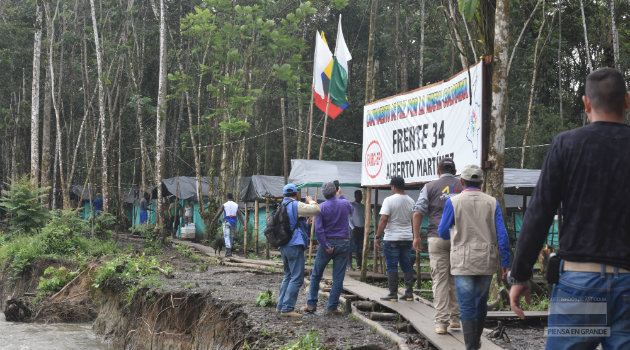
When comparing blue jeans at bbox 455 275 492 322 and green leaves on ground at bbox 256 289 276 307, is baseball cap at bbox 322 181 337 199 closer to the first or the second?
green leaves on ground at bbox 256 289 276 307

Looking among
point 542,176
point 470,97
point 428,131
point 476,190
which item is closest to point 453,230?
point 476,190

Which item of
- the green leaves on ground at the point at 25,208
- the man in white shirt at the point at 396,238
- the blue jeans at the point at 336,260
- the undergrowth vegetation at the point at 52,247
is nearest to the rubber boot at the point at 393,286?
the man in white shirt at the point at 396,238

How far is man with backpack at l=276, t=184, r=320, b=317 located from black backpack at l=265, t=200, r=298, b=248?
3 centimetres

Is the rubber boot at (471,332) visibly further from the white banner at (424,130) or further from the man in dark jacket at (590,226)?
the white banner at (424,130)

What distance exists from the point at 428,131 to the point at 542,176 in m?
7.48

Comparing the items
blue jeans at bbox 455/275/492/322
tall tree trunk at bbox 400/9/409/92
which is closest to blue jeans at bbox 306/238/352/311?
blue jeans at bbox 455/275/492/322

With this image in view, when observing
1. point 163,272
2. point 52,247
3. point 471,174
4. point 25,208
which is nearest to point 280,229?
point 471,174

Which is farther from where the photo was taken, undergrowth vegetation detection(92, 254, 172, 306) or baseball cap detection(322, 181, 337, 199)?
undergrowth vegetation detection(92, 254, 172, 306)

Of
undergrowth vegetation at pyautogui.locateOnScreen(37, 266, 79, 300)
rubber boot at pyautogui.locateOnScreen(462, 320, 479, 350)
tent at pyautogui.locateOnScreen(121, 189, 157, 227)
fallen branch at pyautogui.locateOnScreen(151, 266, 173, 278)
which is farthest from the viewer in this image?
tent at pyautogui.locateOnScreen(121, 189, 157, 227)

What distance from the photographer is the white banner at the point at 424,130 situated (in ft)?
30.3

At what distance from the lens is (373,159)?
12625 mm

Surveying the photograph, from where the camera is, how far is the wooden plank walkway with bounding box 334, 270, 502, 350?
21.2ft

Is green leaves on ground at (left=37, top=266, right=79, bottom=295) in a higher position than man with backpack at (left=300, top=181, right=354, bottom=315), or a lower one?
lower

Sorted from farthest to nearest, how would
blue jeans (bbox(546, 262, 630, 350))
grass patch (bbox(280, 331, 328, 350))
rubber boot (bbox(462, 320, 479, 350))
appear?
grass patch (bbox(280, 331, 328, 350)), rubber boot (bbox(462, 320, 479, 350)), blue jeans (bbox(546, 262, 630, 350))
